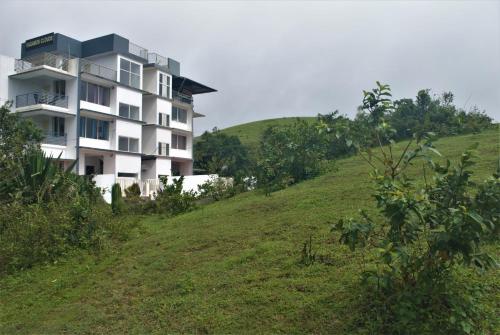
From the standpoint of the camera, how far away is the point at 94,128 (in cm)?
3192

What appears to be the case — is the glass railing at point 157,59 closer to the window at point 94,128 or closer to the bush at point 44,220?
the window at point 94,128

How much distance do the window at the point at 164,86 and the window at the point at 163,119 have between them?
1668 millimetres

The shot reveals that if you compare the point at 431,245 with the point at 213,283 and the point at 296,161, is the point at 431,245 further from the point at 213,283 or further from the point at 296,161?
the point at 296,161

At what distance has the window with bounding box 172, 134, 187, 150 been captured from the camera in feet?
136

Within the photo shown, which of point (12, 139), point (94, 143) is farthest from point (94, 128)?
point (12, 139)

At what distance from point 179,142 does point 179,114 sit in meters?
2.60

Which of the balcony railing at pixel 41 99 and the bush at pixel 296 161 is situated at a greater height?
the balcony railing at pixel 41 99

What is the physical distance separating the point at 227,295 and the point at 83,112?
2766 cm

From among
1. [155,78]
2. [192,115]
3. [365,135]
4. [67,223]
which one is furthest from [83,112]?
[365,135]

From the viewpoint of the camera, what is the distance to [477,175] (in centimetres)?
1010

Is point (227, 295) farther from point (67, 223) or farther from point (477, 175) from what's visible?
point (477, 175)

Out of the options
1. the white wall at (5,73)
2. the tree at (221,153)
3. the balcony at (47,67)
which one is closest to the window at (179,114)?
the tree at (221,153)

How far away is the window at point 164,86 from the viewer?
126 feet

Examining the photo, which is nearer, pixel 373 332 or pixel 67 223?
pixel 373 332
